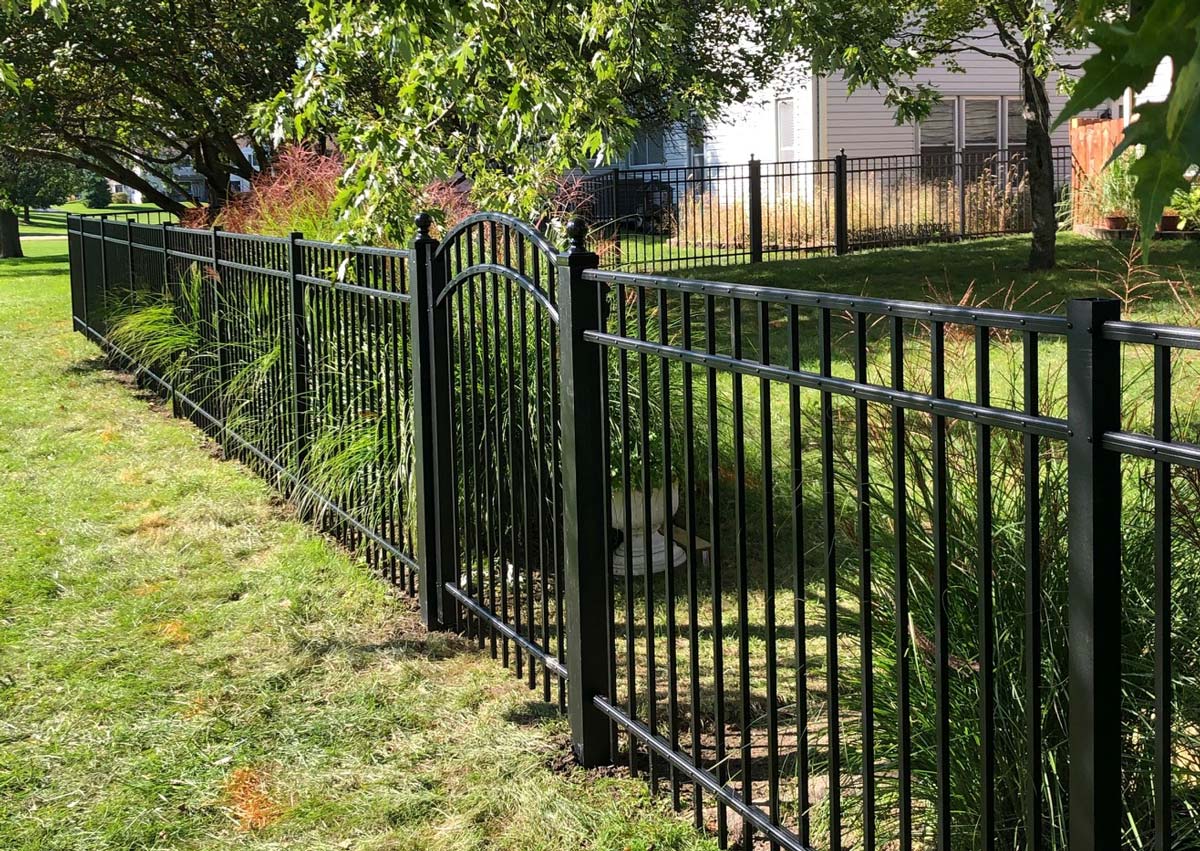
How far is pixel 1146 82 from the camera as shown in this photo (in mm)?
1084

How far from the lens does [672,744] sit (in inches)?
146

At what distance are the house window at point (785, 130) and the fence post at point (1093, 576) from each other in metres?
24.5

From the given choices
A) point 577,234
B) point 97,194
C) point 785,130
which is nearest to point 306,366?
point 577,234

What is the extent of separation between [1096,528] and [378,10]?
555cm

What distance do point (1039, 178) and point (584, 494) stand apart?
13442 mm

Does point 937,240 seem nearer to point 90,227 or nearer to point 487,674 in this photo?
point 90,227

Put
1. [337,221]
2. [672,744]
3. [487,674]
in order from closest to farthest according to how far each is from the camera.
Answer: [672,744] → [487,674] → [337,221]

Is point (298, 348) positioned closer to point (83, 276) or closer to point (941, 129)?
point (83, 276)

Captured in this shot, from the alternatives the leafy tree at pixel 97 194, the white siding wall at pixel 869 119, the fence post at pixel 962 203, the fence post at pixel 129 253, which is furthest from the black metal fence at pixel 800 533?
the leafy tree at pixel 97 194

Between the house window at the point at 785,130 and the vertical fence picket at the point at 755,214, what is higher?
the house window at the point at 785,130

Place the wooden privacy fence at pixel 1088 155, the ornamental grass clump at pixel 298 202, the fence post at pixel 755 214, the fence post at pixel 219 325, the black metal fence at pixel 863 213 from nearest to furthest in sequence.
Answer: the ornamental grass clump at pixel 298 202 → the fence post at pixel 219 325 → the wooden privacy fence at pixel 1088 155 → the fence post at pixel 755 214 → the black metal fence at pixel 863 213

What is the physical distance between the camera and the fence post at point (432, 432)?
5.19m

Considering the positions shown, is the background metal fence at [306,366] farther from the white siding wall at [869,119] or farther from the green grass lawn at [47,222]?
the green grass lawn at [47,222]

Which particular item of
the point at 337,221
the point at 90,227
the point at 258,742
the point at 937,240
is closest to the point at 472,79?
the point at 337,221
